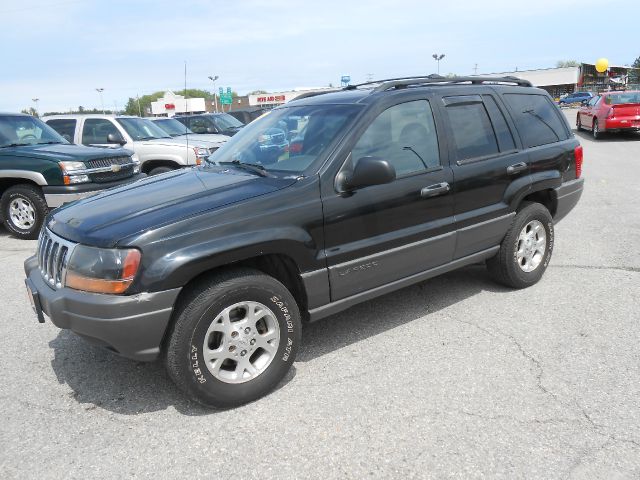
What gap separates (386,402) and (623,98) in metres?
18.0

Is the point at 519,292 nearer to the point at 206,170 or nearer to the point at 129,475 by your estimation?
the point at 206,170

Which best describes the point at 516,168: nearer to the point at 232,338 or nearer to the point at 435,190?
the point at 435,190

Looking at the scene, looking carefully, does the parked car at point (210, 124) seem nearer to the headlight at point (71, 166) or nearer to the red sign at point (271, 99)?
the headlight at point (71, 166)

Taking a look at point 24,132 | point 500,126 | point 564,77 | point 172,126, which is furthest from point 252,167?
point 564,77

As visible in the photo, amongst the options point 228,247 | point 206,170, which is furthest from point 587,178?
point 228,247

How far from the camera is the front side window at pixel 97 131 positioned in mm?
10469

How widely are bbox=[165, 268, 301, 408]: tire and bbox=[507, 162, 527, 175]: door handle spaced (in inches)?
92.2

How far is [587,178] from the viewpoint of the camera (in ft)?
34.9

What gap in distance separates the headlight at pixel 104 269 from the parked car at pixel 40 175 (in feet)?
16.2

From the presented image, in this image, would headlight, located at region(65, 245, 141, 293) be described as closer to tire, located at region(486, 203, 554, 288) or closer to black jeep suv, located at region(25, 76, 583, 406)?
black jeep suv, located at region(25, 76, 583, 406)

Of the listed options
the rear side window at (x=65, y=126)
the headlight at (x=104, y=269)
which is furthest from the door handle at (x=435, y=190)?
the rear side window at (x=65, y=126)

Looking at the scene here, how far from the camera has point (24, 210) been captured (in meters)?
7.71

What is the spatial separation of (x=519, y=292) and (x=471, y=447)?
8.02 feet

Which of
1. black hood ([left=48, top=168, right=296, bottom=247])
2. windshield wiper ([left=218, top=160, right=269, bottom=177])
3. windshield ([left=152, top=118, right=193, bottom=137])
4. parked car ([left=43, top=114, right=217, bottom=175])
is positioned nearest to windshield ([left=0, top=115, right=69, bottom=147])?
parked car ([left=43, top=114, right=217, bottom=175])
